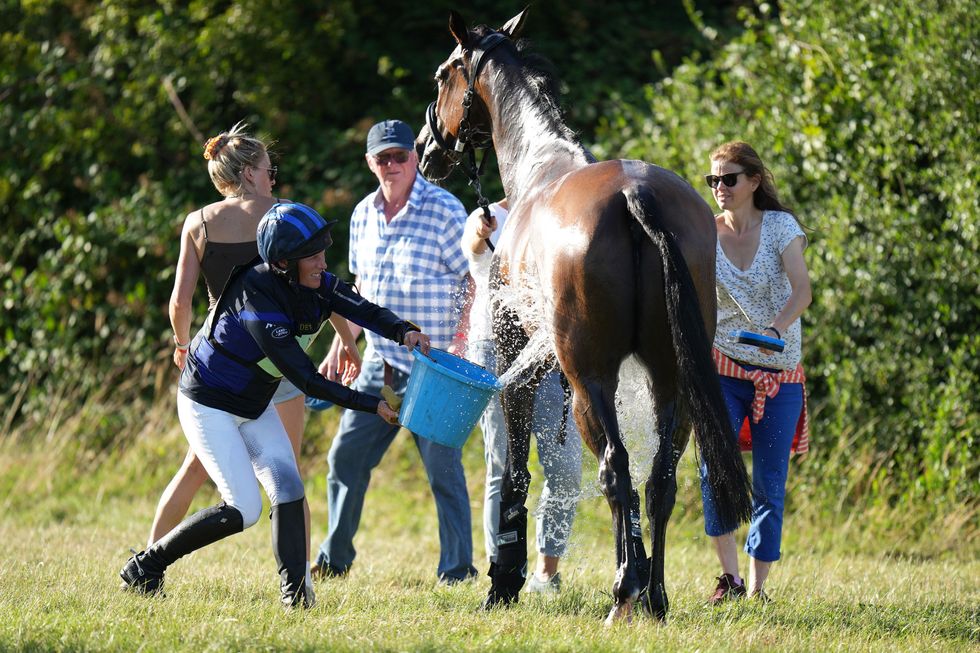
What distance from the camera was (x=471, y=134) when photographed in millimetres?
5406

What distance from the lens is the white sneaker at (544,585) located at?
198 inches

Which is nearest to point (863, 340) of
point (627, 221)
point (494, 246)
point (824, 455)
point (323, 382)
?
point (824, 455)

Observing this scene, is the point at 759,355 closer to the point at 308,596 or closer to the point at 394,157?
the point at 394,157

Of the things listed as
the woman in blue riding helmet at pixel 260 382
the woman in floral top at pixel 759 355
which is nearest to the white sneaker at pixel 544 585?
the woman in floral top at pixel 759 355

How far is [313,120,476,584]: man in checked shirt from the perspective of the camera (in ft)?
18.3

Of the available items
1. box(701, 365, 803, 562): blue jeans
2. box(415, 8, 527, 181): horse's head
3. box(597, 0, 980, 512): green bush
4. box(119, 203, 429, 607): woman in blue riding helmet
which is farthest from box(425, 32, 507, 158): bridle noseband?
box(597, 0, 980, 512): green bush

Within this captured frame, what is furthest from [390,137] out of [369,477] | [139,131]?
[139,131]

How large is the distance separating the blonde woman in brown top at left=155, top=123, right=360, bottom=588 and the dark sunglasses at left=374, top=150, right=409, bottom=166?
795 millimetres

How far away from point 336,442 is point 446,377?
1788mm

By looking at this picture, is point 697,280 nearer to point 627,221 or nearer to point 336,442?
point 627,221

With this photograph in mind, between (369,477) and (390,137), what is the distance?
1771 millimetres

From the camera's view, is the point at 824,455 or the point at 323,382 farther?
the point at 824,455

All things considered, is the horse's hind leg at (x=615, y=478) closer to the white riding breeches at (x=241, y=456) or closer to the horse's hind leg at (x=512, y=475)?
the horse's hind leg at (x=512, y=475)

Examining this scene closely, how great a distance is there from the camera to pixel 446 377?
13.7 feet
